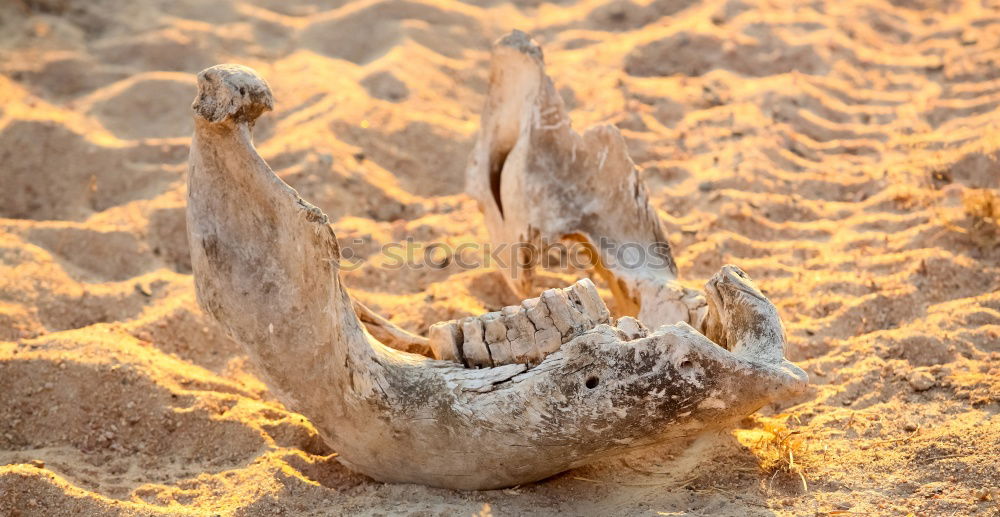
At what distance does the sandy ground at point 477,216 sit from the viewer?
2.66 meters

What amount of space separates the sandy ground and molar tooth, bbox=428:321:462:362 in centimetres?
39

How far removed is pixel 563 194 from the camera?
11.1ft

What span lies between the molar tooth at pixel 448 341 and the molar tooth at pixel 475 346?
0.09ft

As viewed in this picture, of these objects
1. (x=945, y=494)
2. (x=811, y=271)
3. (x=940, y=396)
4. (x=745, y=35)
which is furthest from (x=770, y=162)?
(x=945, y=494)

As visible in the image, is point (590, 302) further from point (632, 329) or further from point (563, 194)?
point (563, 194)

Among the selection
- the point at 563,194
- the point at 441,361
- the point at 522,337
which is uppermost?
the point at 563,194

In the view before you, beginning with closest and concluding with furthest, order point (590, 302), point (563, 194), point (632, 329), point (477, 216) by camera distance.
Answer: point (632, 329)
point (590, 302)
point (563, 194)
point (477, 216)

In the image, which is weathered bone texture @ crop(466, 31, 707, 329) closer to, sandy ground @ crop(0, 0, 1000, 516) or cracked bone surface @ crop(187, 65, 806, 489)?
sandy ground @ crop(0, 0, 1000, 516)

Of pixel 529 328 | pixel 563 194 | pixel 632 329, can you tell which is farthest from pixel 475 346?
pixel 563 194

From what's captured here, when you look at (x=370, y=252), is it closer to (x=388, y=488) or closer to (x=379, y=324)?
(x=379, y=324)

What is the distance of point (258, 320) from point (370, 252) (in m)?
1.61

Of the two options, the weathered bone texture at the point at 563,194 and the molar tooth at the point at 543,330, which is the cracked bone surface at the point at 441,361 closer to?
the molar tooth at the point at 543,330

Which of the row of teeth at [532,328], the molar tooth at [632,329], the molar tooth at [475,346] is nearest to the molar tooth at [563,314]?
the row of teeth at [532,328]

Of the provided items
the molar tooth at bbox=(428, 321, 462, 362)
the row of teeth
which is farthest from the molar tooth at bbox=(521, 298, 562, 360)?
the molar tooth at bbox=(428, 321, 462, 362)
